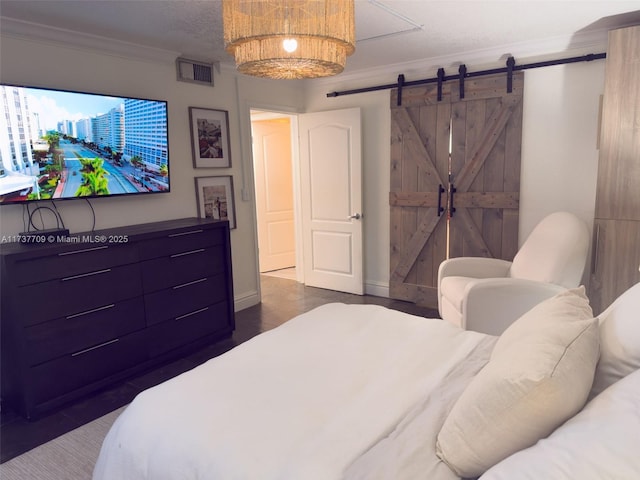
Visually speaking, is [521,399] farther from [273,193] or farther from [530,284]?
[273,193]

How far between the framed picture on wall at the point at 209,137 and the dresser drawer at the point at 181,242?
2.48 feet

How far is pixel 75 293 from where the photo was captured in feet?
8.95

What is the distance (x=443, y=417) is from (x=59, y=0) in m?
2.87

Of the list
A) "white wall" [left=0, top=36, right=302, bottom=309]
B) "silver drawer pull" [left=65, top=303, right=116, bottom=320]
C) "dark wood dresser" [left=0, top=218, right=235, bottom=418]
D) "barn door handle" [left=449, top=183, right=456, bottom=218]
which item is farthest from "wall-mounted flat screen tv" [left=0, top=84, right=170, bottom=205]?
"barn door handle" [left=449, top=183, right=456, bottom=218]

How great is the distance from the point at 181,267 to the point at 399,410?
2.37 metres

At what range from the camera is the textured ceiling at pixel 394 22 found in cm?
266

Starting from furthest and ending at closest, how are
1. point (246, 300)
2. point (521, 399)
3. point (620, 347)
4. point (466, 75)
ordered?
point (246, 300) < point (466, 75) < point (620, 347) < point (521, 399)

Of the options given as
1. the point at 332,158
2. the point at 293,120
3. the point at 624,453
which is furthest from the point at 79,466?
the point at 293,120

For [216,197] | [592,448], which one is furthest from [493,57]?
[592,448]

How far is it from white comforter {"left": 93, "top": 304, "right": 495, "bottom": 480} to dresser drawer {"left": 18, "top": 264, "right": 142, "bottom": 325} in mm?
1348

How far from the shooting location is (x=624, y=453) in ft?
2.75

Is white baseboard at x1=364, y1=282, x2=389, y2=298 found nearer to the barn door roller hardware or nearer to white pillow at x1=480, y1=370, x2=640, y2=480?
the barn door roller hardware

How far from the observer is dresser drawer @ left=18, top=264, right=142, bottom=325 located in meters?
2.51

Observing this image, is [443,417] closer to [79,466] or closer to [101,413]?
[79,466]
